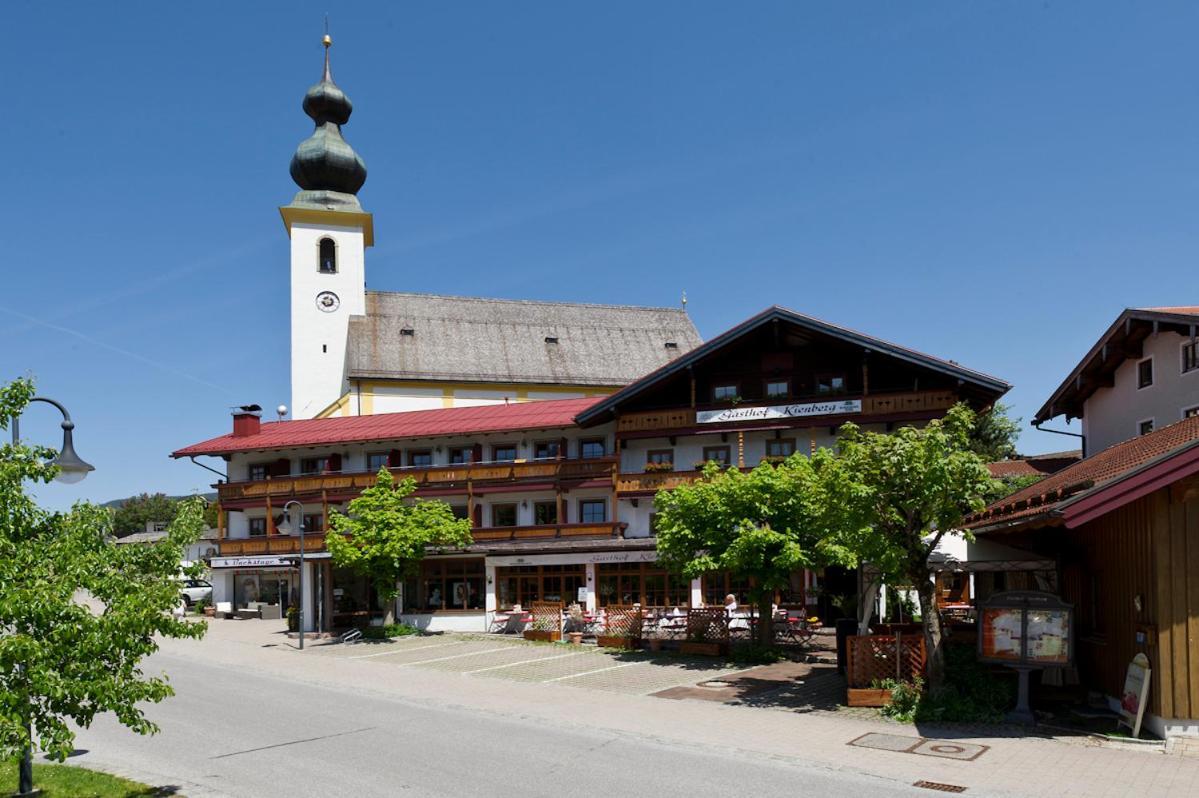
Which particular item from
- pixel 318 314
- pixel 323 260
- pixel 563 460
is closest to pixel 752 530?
pixel 563 460

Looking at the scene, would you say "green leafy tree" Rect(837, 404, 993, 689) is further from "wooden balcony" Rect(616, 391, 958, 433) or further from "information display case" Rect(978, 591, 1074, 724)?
"wooden balcony" Rect(616, 391, 958, 433)

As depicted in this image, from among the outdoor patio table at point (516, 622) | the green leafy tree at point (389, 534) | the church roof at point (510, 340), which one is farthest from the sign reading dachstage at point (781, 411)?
the church roof at point (510, 340)

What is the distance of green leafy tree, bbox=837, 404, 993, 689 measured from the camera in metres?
16.6

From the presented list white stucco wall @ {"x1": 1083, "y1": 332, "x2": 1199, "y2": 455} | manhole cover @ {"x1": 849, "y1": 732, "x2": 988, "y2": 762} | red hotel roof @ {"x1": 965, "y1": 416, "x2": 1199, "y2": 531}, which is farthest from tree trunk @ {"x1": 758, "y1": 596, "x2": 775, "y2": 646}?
white stucco wall @ {"x1": 1083, "y1": 332, "x2": 1199, "y2": 455}

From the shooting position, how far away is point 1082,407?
109ft

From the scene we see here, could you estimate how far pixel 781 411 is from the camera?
35594 mm

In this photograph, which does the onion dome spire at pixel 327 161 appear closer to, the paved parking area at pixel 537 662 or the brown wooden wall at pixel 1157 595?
the paved parking area at pixel 537 662

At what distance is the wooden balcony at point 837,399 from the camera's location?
33625 millimetres

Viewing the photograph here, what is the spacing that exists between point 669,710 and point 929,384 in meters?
20.0

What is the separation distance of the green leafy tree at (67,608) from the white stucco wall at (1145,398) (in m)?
23.0

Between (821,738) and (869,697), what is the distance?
2675 millimetres

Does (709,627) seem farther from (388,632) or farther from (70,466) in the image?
(70,466)

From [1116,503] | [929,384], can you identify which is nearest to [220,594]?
[929,384]

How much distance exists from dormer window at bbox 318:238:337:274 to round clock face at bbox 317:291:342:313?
162 cm
